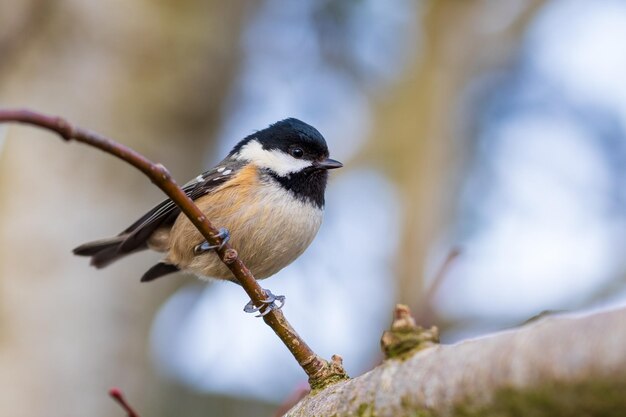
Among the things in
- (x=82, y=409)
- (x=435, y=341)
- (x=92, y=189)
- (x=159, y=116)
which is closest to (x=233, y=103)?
(x=159, y=116)

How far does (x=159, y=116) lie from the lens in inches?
220

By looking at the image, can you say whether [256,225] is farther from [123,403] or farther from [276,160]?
[123,403]

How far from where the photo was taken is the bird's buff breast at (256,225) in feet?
10.2

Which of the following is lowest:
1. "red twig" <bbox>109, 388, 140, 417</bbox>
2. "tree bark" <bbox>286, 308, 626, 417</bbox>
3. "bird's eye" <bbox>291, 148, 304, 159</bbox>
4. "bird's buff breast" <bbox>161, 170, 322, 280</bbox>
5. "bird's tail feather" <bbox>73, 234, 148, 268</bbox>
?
"tree bark" <bbox>286, 308, 626, 417</bbox>

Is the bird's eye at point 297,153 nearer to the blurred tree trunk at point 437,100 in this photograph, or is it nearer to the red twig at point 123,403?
the red twig at point 123,403

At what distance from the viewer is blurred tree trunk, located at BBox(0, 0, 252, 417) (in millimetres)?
4723

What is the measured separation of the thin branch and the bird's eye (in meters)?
1.26

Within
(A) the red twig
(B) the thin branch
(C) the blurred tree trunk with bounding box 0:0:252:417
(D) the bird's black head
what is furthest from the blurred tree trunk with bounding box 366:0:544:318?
(A) the red twig

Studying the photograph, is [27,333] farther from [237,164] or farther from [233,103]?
[233,103]

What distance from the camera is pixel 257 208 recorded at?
3.12 meters

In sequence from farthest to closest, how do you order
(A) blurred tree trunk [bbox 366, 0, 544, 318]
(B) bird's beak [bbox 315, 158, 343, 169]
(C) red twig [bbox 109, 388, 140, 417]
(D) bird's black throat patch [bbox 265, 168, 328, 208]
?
(A) blurred tree trunk [bbox 366, 0, 544, 318]
(B) bird's beak [bbox 315, 158, 343, 169]
(D) bird's black throat patch [bbox 265, 168, 328, 208]
(C) red twig [bbox 109, 388, 140, 417]

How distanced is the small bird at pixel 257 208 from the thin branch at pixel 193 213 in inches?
23.9

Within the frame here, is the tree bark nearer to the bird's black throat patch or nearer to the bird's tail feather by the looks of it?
the bird's black throat patch

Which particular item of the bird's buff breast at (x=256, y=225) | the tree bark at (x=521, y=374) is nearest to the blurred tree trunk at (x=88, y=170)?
the bird's buff breast at (x=256, y=225)
